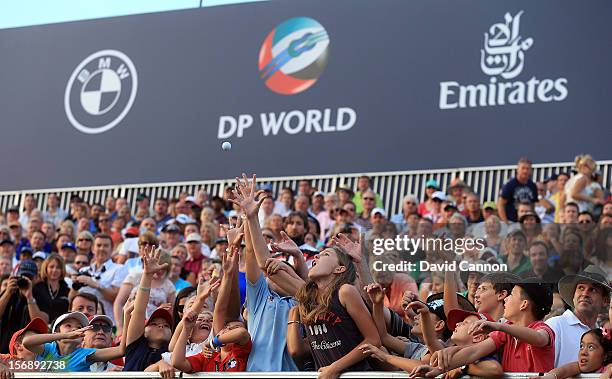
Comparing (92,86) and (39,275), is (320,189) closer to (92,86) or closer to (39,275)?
(92,86)

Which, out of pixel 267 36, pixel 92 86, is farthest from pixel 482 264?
pixel 92 86

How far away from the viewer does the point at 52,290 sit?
34.8 ft

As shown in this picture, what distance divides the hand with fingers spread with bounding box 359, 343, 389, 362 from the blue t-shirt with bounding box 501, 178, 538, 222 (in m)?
6.19

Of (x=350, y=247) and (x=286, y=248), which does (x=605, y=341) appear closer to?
(x=350, y=247)

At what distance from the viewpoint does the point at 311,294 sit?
6.76m

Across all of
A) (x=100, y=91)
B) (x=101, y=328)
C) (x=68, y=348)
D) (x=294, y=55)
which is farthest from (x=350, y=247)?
(x=100, y=91)

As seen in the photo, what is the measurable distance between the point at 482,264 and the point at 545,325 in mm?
1910

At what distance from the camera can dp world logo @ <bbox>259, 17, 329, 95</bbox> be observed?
1727cm

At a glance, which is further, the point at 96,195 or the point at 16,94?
the point at 16,94

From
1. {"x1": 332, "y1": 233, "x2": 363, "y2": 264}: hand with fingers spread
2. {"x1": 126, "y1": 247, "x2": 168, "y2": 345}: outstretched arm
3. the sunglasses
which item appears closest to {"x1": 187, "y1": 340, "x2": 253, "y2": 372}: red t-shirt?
{"x1": 126, "y1": 247, "x2": 168, "y2": 345}: outstretched arm

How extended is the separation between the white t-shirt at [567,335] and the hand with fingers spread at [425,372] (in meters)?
0.74

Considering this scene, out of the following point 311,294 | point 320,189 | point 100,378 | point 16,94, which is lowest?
point 100,378

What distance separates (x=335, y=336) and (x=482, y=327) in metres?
1.01

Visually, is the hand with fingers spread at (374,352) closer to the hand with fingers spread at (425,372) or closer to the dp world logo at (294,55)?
the hand with fingers spread at (425,372)
